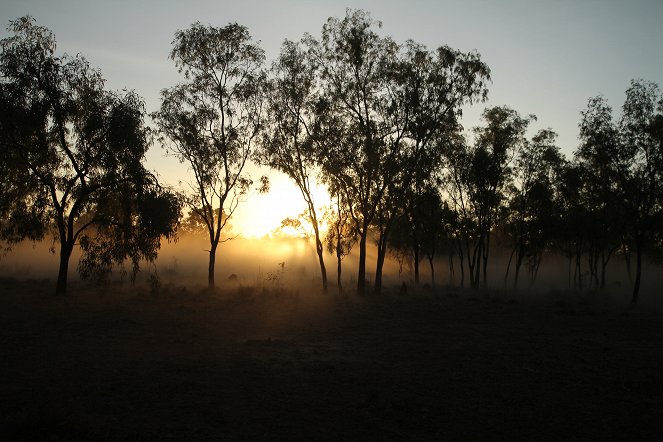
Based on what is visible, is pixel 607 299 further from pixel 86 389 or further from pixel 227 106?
pixel 86 389

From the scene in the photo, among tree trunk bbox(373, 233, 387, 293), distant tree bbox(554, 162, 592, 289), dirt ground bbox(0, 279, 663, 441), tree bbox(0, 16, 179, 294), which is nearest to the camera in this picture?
dirt ground bbox(0, 279, 663, 441)

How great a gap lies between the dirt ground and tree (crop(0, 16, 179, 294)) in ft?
13.0

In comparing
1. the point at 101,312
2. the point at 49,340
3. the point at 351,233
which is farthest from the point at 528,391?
the point at 351,233

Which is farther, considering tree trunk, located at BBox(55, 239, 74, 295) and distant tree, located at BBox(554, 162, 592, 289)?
distant tree, located at BBox(554, 162, 592, 289)

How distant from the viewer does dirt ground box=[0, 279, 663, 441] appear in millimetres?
9227

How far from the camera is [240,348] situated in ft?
52.4

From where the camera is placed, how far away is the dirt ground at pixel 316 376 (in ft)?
30.3

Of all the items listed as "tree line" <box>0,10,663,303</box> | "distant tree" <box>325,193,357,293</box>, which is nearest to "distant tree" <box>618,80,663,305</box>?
"tree line" <box>0,10,663,303</box>

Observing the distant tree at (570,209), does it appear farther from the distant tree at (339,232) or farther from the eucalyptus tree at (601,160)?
the distant tree at (339,232)

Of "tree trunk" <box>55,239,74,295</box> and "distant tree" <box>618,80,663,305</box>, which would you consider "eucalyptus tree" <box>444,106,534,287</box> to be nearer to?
"distant tree" <box>618,80,663,305</box>

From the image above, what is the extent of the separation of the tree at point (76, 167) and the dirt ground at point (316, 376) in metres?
3.97

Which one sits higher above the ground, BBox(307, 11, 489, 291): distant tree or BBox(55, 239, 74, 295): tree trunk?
BBox(307, 11, 489, 291): distant tree

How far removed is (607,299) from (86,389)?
38280 mm

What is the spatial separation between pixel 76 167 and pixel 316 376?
66.4 ft
